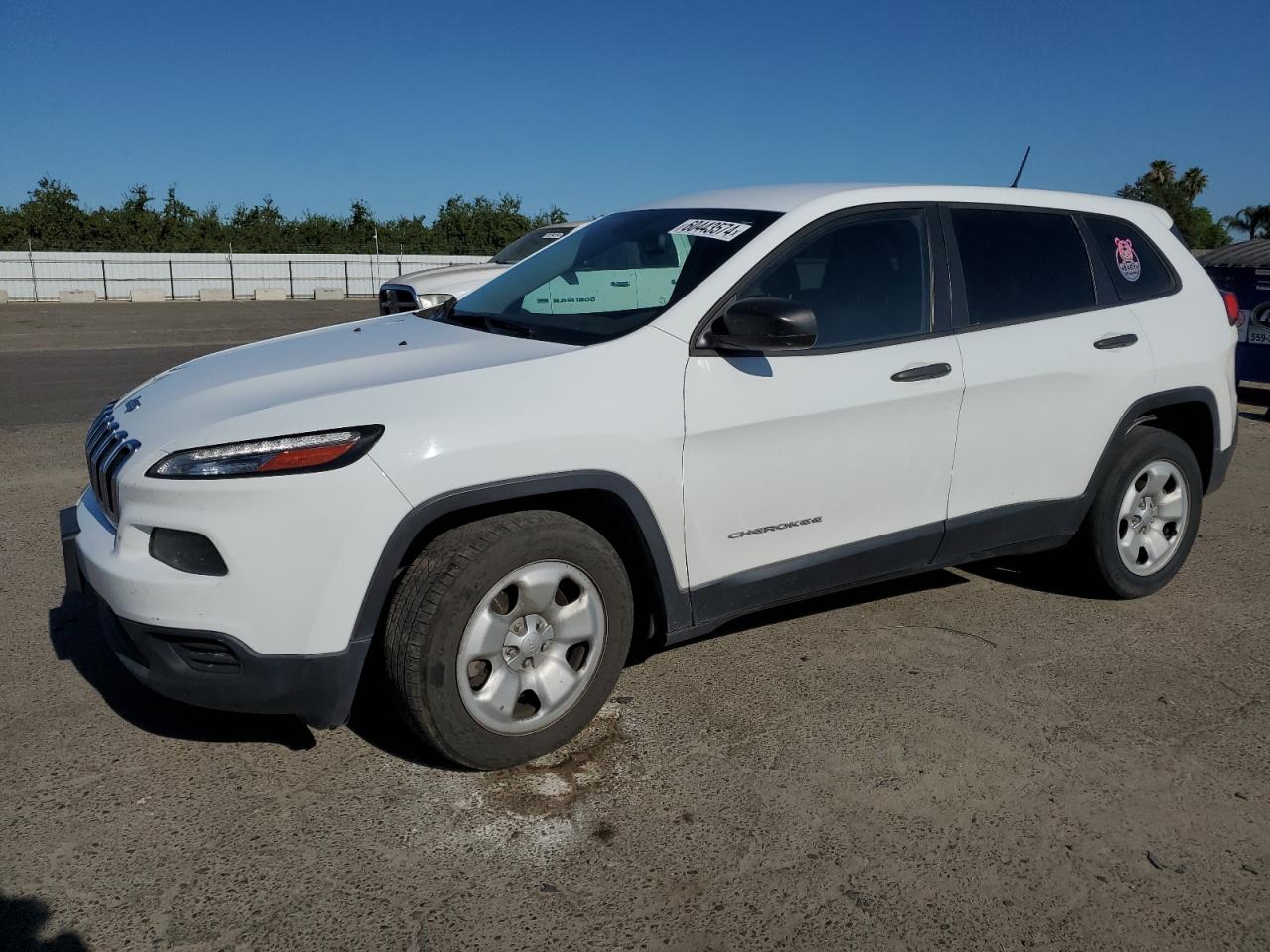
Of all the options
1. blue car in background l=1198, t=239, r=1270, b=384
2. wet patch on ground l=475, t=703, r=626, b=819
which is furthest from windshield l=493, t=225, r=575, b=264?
wet patch on ground l=475, t=703, r=626, b=819

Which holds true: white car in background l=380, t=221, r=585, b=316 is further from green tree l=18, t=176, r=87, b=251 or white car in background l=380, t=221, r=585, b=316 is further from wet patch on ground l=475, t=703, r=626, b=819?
green tree l=18, t=176, r=87, b=251

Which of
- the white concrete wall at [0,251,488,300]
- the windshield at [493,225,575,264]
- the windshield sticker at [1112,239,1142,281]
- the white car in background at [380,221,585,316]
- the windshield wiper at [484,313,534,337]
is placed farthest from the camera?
the white concrete wall at [0,251,488,300]

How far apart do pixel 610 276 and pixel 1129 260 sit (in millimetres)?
2328

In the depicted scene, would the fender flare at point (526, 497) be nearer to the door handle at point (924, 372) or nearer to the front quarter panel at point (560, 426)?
the front quarter panel at point (560, 426)

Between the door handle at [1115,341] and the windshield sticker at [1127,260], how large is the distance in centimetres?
30

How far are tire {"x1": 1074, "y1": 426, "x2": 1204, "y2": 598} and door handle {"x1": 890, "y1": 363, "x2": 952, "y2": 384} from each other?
1146 mm

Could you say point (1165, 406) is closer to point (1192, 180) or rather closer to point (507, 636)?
point (507, 636)

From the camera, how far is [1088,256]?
4.50 m

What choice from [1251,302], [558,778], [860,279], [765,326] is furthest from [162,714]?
[1251,302]

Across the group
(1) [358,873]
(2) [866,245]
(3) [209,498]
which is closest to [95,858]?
(1) [358,873]

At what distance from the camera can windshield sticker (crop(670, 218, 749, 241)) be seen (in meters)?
3.75

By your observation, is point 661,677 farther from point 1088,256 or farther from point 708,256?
point 1088,256

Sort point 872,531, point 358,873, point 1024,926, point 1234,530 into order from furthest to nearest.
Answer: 1. point 1234,530
2. point 872,531
3. point 358,873
4. point 1024,926

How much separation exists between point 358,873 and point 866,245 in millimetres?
2709
